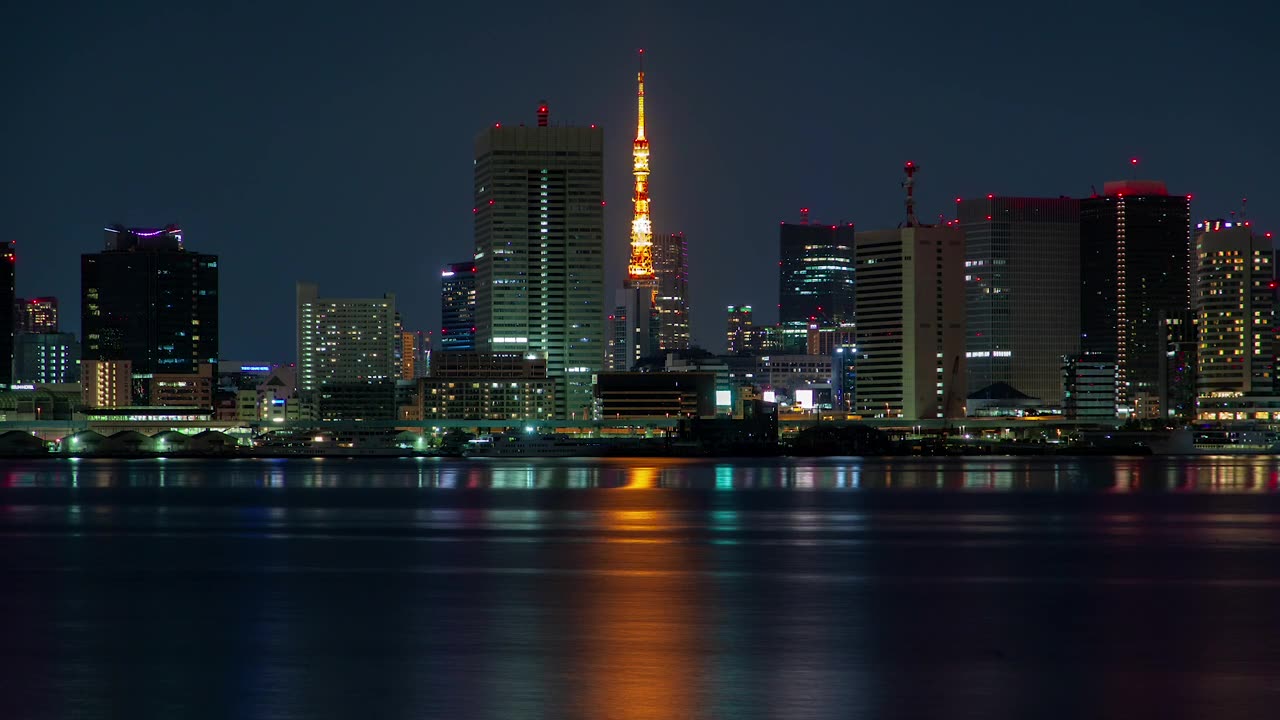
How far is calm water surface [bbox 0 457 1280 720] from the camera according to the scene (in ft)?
64.8

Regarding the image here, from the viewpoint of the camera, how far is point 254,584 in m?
32.6

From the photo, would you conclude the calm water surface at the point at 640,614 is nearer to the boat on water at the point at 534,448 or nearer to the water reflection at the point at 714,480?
the water reflection at the point at 714,480

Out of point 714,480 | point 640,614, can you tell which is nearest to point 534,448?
point 714,480

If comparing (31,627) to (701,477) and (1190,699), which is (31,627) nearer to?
(1190,699)

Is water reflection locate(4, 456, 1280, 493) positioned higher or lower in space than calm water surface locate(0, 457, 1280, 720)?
lower

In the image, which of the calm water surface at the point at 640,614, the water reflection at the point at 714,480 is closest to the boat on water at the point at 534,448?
the water reflection at the point at 714,480

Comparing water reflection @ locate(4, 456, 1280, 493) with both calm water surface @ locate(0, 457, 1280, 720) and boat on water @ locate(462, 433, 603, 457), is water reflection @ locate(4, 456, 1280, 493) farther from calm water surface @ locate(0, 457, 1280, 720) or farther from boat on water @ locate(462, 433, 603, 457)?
boat on water @ locate(462, 433, 603, 457)

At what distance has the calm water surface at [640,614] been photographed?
64.8ft

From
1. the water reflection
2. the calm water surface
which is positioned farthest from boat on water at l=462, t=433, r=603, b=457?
the calm water surface

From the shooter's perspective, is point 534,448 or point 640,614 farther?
point 534,448

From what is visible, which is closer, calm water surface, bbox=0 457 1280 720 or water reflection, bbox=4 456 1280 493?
calm water surface, bbox=0 457 1280 720

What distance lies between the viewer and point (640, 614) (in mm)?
27422

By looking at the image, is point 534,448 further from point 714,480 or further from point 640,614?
point 640,614

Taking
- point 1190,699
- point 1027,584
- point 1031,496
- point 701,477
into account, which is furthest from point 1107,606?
point 701,477
